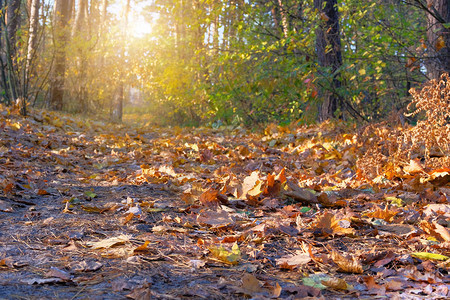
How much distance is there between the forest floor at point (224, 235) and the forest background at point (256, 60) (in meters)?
2.52

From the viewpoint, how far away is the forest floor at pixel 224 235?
1.40 m

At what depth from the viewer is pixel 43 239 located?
1950mm

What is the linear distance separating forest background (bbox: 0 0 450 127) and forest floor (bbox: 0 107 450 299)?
2516 millimetres

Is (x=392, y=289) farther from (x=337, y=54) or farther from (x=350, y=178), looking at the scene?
(x=337, y=54)

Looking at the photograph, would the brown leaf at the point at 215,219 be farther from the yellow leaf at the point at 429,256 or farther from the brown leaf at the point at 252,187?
the yellow leaf at the point at 429,256

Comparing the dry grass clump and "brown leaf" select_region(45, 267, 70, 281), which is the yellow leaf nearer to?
the dry grass clump

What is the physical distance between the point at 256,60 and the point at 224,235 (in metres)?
6.94

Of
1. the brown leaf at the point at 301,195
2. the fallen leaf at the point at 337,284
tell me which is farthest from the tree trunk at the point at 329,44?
the fallen leaf at the point at 337,284

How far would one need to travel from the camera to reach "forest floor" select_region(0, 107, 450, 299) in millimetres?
1402

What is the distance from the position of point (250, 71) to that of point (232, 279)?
25.1 ft

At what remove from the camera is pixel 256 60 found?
8477 mm

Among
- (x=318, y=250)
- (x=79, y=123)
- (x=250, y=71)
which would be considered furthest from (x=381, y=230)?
(x=79, y=123)

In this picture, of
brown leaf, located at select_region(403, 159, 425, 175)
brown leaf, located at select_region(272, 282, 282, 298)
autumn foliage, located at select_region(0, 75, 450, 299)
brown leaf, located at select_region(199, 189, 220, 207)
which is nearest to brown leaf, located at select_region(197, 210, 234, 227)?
autumn foliage, located at select_region(0, 75, 450, 299)

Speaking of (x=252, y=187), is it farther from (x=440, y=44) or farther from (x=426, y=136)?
(x=440, y=44)
